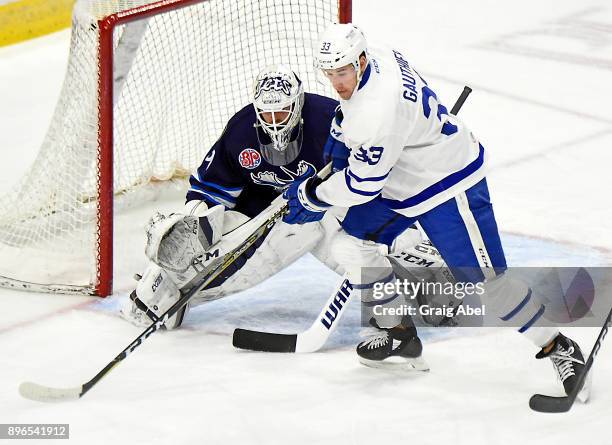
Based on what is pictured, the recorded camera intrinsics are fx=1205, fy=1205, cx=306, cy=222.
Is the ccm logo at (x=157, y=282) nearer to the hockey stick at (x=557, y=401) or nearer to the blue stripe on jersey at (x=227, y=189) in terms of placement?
the blue stripe on jersey at (x=227, y=189)

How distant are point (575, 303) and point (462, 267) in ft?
2.11

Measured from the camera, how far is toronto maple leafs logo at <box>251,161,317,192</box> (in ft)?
11.2

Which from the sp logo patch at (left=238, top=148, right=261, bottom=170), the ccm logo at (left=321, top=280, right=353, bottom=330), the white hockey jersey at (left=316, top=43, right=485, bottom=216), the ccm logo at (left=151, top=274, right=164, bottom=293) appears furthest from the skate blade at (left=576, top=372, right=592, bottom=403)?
the ccm logo at (left=151, top=274, right=164, bottom=293)

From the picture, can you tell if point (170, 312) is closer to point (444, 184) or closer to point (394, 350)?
point (394, 350)

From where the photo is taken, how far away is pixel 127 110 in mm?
4043

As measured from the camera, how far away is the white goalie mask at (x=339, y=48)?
2.85 metres

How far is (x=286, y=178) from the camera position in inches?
136

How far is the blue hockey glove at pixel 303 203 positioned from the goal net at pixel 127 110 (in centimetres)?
66

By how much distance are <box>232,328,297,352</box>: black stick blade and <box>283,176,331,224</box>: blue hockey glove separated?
1.09 ft

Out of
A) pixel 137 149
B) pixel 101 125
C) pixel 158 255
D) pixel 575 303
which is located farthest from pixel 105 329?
pixel 575 303

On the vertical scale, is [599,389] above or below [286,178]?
below

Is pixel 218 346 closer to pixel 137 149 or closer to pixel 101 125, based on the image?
pixel 101 125

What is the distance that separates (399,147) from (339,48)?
0.28 m

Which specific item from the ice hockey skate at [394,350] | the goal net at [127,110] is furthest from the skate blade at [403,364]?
the goal net at [127,110]
